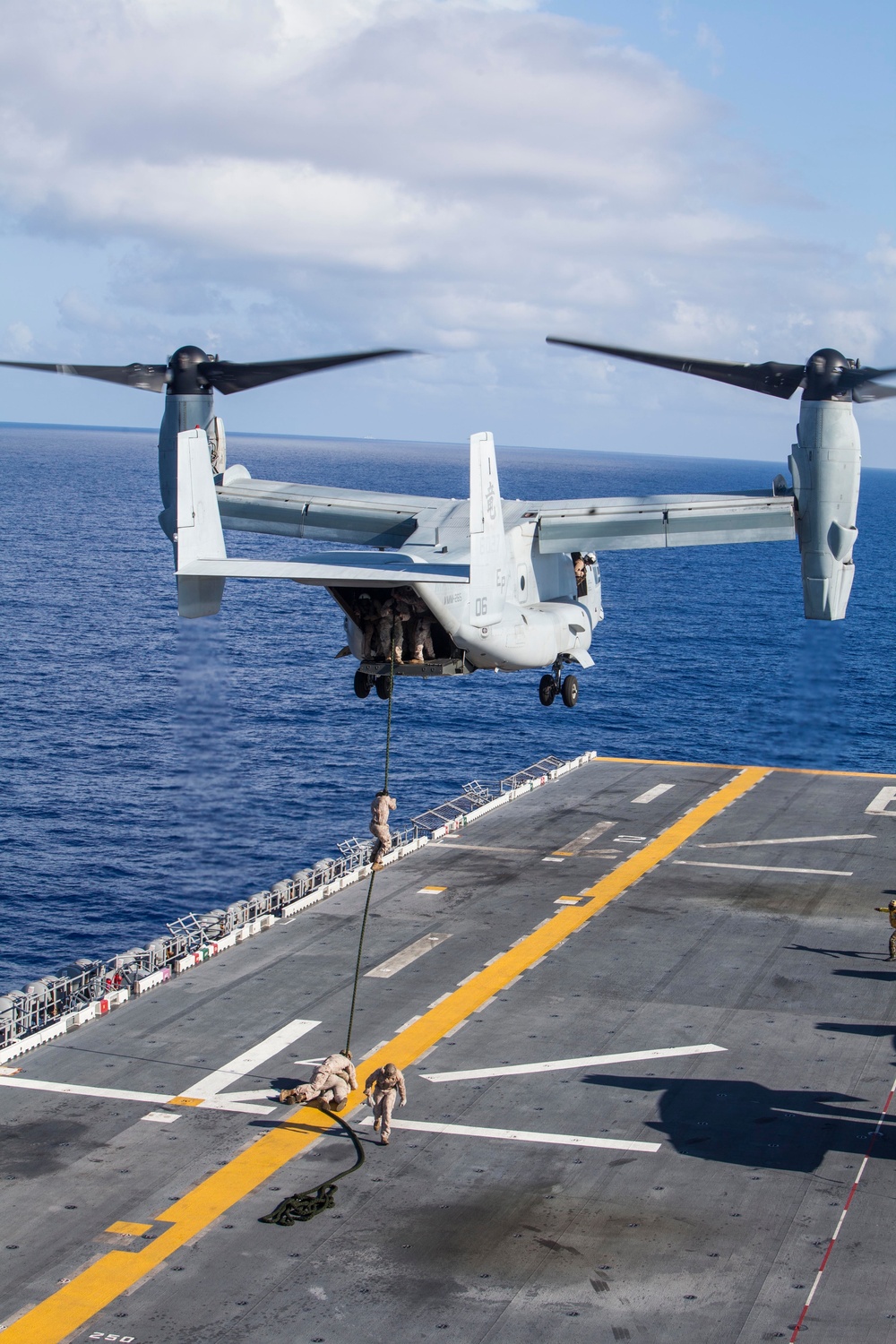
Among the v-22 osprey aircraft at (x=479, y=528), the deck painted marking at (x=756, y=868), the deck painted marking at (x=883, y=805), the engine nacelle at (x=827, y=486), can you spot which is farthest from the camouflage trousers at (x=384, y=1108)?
the deck painted marking at (x=883, y=805)

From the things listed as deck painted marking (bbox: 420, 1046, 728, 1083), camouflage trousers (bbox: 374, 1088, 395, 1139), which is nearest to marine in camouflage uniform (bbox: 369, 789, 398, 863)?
camouflage trousers (bbox: 374, 1088, 395, 1139)

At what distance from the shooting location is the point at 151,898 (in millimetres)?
62344

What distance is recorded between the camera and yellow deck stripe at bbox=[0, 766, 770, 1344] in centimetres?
2655

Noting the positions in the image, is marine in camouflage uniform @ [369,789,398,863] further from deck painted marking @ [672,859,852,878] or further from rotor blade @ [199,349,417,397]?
deck painted marking @ [672,859,852,878]

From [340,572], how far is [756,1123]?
1808 cm

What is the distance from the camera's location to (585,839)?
59.8 m

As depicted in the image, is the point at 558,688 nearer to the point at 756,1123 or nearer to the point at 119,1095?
the point at 756,1123

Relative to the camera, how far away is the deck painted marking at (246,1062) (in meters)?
35.7

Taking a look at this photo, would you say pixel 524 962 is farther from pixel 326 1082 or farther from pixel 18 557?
pixel 18 557

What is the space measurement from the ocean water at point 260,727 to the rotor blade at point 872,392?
9282 millimetres

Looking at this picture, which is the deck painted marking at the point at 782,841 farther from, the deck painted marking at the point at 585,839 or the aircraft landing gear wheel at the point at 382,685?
the aircraft landing gear wheel at the point at 382,685

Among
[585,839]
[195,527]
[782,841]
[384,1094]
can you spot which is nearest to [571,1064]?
[384,1094]

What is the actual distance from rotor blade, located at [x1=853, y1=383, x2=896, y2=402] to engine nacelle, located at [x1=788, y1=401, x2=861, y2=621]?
0.90 feet

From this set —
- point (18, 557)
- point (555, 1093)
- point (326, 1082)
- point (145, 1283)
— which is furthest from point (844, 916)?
point (18, 557)
